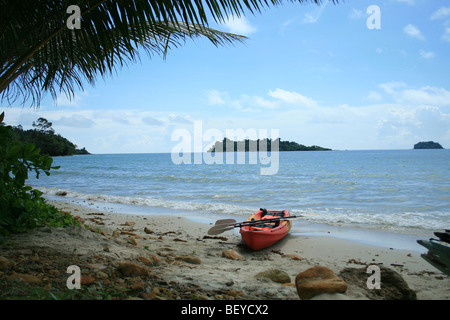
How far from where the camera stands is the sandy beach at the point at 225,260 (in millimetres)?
3203

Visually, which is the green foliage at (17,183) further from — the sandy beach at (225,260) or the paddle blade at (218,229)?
the paddle blade at (218,229)

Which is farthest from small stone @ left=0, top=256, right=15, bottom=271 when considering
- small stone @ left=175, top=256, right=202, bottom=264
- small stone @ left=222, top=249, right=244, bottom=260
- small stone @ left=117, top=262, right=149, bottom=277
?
small stone @ left=222, top=249, right=244, bottom=260

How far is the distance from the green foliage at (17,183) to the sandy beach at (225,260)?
19 centimetres

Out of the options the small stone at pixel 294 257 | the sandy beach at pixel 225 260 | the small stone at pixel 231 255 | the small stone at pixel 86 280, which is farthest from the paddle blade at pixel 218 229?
A: the small stone at pixel 86 280

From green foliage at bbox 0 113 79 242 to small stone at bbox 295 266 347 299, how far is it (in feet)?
9.69

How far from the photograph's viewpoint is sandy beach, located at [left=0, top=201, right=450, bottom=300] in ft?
10.5

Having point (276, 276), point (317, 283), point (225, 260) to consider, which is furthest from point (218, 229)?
point (317, 283)

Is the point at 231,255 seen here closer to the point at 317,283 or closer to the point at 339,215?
the point at 317,283

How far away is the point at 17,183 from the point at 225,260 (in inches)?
126

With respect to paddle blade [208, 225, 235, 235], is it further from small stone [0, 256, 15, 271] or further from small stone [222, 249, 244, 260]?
small stone [0, 256, 15, 271]
